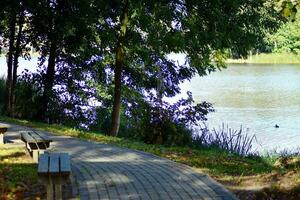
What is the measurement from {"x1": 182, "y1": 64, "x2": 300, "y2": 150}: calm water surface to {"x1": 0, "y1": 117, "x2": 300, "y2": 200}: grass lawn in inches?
268

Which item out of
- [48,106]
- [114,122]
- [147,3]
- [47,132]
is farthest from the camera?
[48,106]

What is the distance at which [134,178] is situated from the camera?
24.8 feet

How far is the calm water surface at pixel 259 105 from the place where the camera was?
796 inches

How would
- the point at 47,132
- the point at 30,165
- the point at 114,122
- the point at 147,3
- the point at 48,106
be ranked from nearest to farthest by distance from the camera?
the point at 30,165 < the point at 47,132 < the point at 147,3 < the point at 114,122 < the point at 48,106

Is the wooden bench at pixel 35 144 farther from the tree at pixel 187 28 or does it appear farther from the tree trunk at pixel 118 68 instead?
the tree trunk at pixel 118 68

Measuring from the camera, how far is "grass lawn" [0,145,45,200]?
21.5ft

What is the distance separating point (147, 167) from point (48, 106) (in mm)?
9662

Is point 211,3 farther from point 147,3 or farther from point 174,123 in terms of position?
point 174,123

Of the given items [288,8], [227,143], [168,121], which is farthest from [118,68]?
[288,8]

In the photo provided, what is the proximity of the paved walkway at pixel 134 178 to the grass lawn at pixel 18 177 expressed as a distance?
530 mm

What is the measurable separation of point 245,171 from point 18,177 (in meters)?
3.72

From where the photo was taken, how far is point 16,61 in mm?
18328

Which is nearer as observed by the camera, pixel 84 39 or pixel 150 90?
pixel 84 39

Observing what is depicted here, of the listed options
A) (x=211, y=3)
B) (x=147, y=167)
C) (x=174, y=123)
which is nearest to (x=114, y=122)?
(x=174, y=123)
